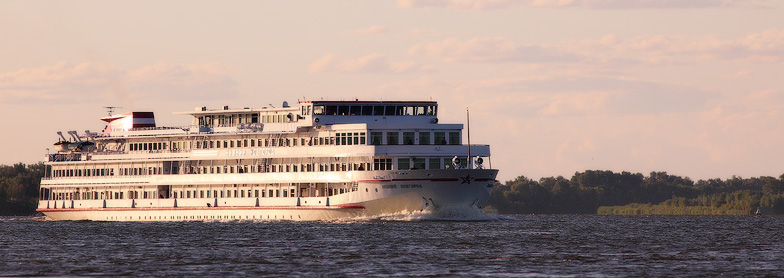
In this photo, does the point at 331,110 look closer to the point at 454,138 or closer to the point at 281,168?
the point at 281,168

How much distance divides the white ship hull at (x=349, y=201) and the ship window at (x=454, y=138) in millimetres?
4018

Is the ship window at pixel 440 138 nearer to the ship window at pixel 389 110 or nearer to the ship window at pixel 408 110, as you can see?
the ship window at pixel 408 110

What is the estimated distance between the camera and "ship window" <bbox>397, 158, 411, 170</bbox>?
9488 cm

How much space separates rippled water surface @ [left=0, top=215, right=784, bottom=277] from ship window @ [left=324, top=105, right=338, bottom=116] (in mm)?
8526

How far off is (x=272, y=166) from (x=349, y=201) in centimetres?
1029

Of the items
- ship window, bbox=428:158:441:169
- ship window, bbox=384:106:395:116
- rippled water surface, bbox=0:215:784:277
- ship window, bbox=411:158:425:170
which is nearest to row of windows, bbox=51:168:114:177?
rippled water surface, bbox=0:215:784:277

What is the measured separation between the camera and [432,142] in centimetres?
9638

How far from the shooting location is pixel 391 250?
225 feet

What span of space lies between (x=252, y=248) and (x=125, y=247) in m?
7.65

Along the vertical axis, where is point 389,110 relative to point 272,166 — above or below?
above

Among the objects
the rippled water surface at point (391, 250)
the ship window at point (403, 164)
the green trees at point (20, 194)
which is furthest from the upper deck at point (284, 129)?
the green trees at point (20, 194)

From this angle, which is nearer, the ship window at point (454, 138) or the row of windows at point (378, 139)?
the row of windows at point (378, 139)

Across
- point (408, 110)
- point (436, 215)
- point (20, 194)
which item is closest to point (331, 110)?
point (408, 110)

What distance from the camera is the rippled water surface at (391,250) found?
57438mm
